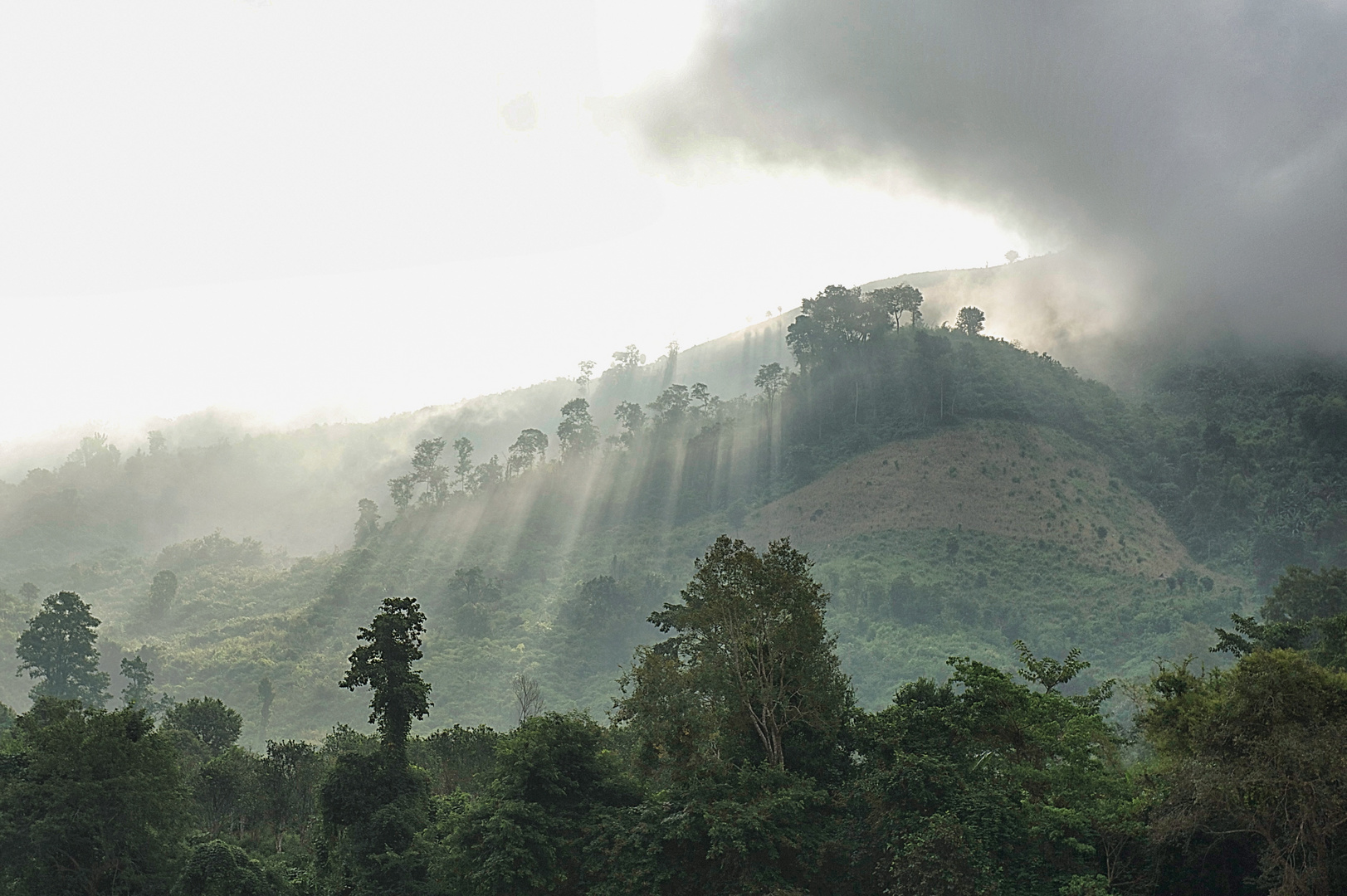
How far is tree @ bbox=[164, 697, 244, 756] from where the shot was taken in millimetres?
62438

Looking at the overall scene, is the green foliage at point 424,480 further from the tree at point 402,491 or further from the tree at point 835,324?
the tree at point 835,324

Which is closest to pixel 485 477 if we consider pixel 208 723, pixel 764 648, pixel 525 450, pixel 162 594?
pixel 525 450

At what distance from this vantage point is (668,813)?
107ft

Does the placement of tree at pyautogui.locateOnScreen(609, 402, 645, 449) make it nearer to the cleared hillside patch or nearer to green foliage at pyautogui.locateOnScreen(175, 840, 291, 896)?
the cleared hillside patch

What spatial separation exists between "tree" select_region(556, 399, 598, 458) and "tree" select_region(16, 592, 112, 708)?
8316 cm

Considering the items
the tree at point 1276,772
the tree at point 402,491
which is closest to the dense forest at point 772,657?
the tree at point 1276,772

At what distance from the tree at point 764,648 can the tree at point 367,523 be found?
441 ft

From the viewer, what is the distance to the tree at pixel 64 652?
9431cm

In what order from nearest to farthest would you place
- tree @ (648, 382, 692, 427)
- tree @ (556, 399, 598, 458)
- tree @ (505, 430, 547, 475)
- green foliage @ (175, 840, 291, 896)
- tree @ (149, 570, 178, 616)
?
1. green foliage @ (175, 840, 291, 896)
2. tree @ (149, 570, 178, 616)
3. tree @ (505, 430, 547, 475)
4. tree @ (556, 399, 598, 458)
5. tree @ (648, 382, 692, 427)

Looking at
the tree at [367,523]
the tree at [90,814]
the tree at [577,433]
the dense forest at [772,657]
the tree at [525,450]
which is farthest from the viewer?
the tree at [577,433]

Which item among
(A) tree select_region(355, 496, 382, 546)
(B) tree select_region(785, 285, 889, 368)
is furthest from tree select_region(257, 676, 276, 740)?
(B) tree select_region(785, 285, 889, 368)

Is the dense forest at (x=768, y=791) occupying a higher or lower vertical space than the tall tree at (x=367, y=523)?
lower

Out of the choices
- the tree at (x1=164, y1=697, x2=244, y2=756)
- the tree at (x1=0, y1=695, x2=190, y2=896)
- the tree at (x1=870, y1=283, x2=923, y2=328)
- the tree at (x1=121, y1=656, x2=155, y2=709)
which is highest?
the tree at (x1=870, y1=283, x2=923, y2=328)

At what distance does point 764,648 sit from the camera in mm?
37312
